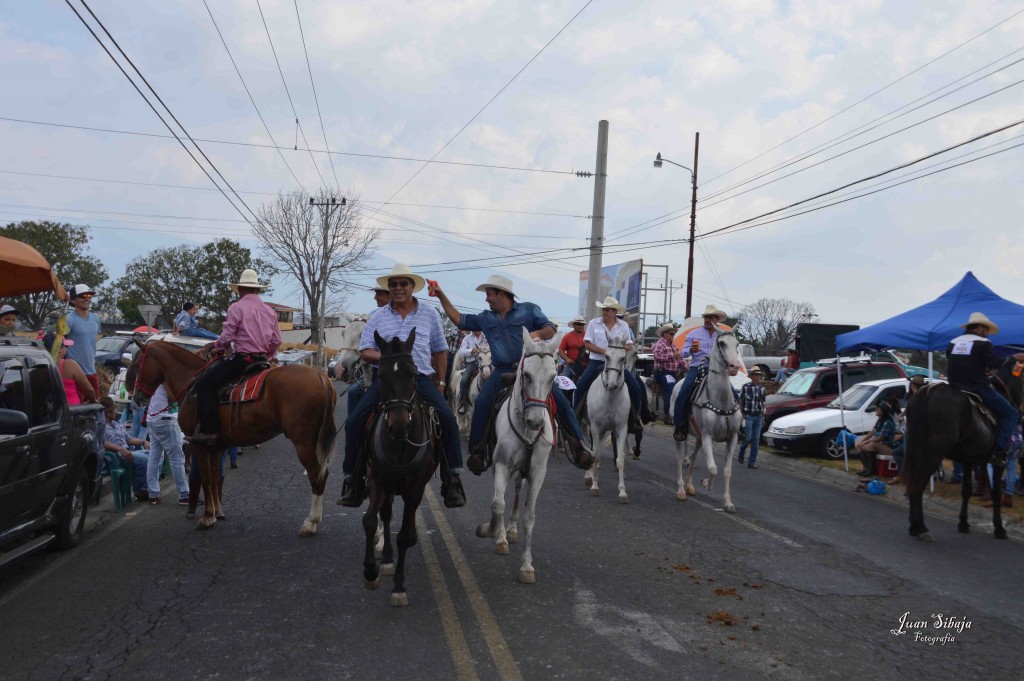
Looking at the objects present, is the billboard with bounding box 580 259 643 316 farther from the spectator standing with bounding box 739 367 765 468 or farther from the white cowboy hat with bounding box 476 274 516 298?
the white cowboy hat with bounding box 476 274 516 298

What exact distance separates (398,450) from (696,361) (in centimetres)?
722

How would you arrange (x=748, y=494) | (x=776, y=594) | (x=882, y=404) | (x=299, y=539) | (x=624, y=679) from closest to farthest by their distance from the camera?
(x=624, y=679) < (x=776, y=594) < (x=299, y=539) < (x=748, y=494) < (x=882, y=404)

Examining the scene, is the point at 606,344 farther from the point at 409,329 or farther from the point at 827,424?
the point at 827,424

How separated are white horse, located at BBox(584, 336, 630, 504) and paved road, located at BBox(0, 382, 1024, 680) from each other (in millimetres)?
1258

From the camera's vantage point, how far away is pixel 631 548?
833 centimetres

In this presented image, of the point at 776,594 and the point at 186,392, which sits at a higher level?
the point at 186,392

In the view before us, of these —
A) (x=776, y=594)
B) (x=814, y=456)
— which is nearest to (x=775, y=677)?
(x=776, y=594)

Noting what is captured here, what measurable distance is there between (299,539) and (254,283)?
303 centimetres

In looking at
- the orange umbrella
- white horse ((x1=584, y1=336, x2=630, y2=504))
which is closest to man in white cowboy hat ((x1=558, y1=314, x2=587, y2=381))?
white horse ((x1=584, y1=336, x2=630, y2=504))

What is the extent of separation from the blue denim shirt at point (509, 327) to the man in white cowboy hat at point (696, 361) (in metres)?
4.43

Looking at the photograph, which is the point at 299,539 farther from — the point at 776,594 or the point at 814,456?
the point at 814,456

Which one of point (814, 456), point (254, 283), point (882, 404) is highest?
point (254, 283)

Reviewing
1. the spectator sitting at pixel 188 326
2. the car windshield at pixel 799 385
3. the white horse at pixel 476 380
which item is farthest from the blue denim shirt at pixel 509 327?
the car windshield at pixel 799 385

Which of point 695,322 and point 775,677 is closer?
point 775,677
